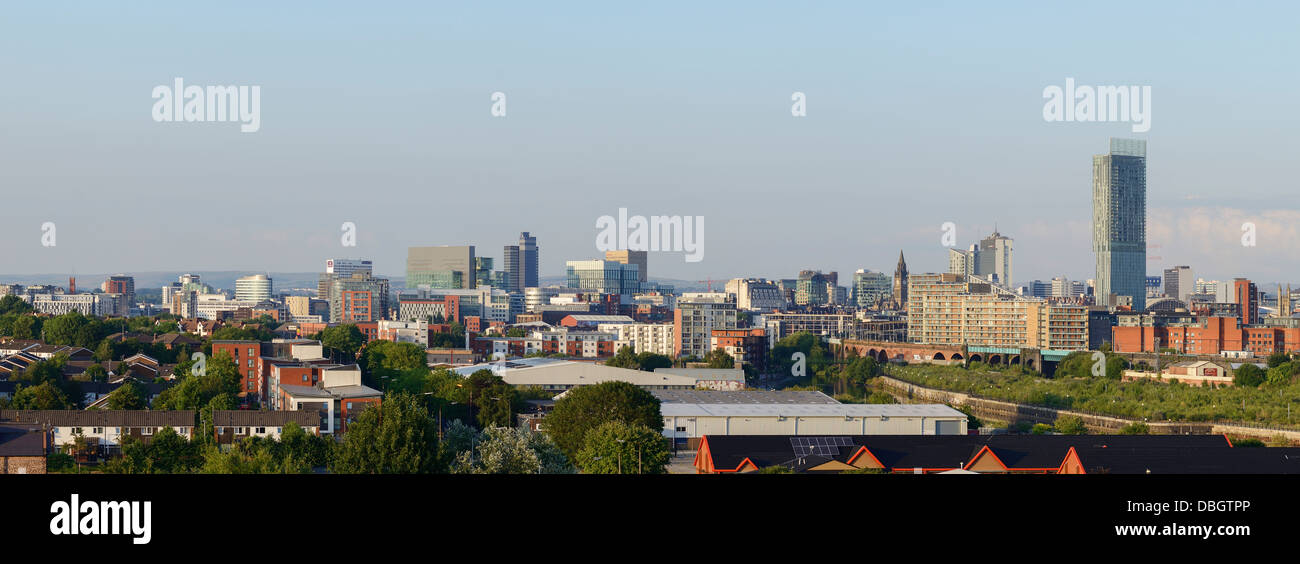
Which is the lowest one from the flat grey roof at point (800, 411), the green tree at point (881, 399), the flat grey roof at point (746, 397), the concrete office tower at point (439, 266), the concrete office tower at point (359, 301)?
the green tree at point (881, 399)

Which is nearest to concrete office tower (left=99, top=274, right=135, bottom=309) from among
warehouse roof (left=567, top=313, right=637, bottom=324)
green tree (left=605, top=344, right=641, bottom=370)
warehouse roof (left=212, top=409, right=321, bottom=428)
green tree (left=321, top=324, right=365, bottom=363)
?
warehouse roof (left=567, top=313, right=637, bottom=324)

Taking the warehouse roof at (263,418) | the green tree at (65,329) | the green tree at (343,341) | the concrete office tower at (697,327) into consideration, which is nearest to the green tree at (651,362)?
the concrete office tower at (697,327)

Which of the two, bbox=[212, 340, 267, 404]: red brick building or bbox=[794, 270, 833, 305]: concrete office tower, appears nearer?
bbox=[212, 340, 267, 404]: red brick building

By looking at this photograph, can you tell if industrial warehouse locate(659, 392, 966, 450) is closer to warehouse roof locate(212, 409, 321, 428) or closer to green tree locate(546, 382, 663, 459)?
green tree locate(546, 382, 663, 459)

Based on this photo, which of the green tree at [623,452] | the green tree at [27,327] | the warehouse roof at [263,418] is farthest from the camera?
the green tree at [27,327]

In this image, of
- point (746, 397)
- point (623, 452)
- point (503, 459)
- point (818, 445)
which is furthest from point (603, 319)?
point (503, 459)

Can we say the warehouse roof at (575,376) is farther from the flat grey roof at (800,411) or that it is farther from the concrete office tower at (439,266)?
the concrete office tower at (439,266)
